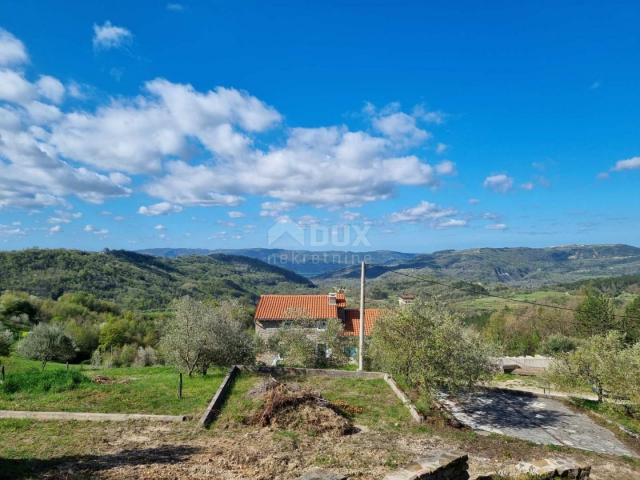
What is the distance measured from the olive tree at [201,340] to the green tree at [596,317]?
54.8m

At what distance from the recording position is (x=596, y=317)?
184 feet

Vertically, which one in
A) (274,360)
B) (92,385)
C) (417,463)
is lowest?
(274,360)

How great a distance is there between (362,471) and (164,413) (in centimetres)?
779

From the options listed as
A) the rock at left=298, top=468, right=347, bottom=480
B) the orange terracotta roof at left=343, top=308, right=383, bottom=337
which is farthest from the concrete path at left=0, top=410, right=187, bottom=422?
the orange terracotta roof at left=343, top=308, right=383, bottom=337

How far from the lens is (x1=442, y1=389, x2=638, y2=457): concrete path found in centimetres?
1384

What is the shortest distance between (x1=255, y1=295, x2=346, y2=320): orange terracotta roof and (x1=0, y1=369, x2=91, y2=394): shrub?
25.4 metres

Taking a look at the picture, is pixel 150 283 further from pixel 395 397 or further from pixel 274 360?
pixel 395 397

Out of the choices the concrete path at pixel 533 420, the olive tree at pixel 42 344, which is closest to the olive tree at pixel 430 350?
the concrete path at pixel 533 420

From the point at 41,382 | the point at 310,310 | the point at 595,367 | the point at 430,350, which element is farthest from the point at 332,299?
the point at 41,382

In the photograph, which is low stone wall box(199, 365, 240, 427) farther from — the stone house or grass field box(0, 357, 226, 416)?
the stone house

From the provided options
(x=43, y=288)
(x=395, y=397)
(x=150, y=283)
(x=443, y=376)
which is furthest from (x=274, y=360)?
(x=150, y=283)

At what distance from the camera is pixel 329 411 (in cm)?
1273

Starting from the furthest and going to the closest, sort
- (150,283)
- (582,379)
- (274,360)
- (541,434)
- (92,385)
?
(150,283) < (274,360) < (582,379) < (92,385) < (541,434)

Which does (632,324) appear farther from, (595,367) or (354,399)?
(354,399)
